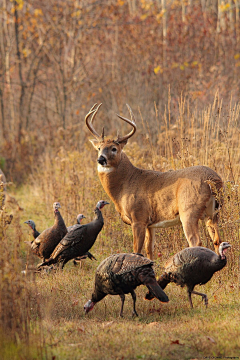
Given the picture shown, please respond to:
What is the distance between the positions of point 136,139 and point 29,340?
945 cm

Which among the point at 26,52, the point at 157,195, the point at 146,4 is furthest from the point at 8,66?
the point at 157,195

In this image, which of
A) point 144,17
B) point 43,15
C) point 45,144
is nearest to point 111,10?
point 144,17

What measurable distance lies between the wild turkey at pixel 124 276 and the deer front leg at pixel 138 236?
122 centimetres

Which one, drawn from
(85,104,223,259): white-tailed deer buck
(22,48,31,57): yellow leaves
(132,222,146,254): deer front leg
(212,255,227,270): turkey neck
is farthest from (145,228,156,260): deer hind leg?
(22,48,31,57): yellow leaves

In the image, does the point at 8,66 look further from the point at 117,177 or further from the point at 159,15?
the point at 117,177

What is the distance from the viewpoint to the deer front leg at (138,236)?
20.7 ft

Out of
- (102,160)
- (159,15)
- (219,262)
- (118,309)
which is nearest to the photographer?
(219,262)

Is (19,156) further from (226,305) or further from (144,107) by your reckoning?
(226,305)

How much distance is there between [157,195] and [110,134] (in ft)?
26.1

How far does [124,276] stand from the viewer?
16.1 feet

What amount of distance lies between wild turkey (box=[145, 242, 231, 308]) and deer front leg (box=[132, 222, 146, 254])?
3.78 feet

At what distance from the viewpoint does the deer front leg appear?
248 inches

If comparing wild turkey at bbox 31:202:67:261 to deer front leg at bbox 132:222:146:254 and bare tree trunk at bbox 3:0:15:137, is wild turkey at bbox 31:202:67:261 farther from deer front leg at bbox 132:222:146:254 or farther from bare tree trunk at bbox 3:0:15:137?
bare tree trunk at bbox 3:0:15:137

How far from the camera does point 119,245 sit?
7.99 metres
